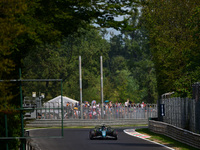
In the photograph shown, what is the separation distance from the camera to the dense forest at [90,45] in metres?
12.1

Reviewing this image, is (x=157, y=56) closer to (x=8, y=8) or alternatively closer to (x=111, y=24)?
(x=111, y=24)

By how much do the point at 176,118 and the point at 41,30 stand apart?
14.8 metres

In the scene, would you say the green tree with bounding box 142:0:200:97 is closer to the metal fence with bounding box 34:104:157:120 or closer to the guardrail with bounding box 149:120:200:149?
the metal fence with bounding box 34:104:157:120

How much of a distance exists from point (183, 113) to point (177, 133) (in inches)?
47.0

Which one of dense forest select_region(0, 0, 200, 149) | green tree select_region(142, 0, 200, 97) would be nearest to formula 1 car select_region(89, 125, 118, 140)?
dense forest select_region(0, 0, 200, 149)

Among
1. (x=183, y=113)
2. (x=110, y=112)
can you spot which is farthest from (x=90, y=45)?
(x=183, y=113)

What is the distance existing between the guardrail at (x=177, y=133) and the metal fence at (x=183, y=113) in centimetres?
40

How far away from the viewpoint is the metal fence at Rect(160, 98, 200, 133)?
22.0 m

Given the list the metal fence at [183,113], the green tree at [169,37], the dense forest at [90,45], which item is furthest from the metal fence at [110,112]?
the metal fence at [183,113]

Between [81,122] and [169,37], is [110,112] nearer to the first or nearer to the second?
[81,122]

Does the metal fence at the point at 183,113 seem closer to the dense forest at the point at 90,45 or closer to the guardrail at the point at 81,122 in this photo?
the dense forest at the point at 90,45

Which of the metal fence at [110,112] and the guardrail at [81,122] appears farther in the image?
the metal fence at [110,112]

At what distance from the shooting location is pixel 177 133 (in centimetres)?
2478

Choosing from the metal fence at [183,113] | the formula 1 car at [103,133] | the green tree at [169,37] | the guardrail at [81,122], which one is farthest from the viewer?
the guardrail at [81,122]
